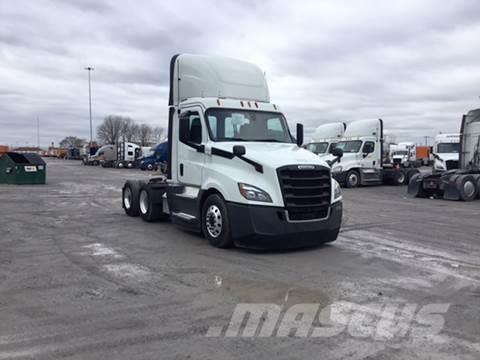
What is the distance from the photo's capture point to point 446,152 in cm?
3016

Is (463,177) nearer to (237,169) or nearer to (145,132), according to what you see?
(237,169)

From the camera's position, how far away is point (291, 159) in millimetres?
8102

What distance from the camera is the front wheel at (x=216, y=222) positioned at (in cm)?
815

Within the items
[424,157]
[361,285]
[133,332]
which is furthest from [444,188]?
[424,157]

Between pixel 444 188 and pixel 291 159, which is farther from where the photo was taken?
pixel 444 188

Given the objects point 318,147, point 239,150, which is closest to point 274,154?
point 239,150

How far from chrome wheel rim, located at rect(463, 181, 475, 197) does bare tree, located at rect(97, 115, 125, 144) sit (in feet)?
358

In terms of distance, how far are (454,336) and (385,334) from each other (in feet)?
2.12

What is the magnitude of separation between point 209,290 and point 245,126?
165 inches

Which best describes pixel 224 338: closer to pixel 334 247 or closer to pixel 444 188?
pixel 334 247

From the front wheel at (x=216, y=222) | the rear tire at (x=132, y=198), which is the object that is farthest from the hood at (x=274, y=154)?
the rear tire at (x=132, y=198)

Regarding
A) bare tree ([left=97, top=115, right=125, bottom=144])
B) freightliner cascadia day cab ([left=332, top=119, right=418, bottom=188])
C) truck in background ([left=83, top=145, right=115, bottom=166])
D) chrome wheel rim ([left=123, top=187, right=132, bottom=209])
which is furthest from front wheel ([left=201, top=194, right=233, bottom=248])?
bare tree ([left=97, top=115, right=125, bottom=144])

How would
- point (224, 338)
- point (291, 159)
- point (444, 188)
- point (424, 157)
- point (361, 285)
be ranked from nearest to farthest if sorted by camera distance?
point (224, 338) → point (361, 285) → point (291, 159) → point (444, 188) → point (424, 157)

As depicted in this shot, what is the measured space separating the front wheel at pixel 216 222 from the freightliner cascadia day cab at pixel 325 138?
18508 millimetres
